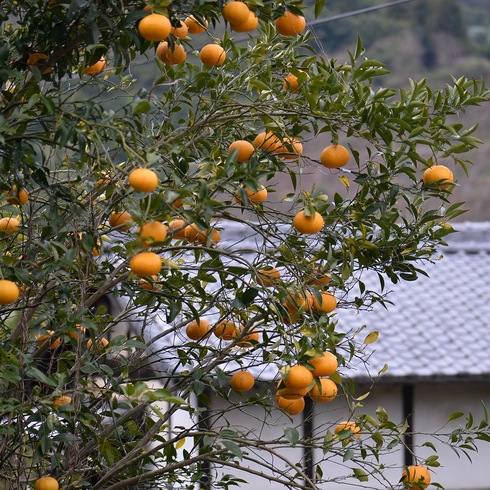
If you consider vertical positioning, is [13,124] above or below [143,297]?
above

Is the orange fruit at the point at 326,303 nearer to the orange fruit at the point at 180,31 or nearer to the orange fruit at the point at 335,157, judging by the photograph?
the orange fruit at the point at 335,157

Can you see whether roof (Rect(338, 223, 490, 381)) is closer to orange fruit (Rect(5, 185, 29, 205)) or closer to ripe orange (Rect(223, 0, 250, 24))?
orange fruit (Rect(5, 185, 29, 205))

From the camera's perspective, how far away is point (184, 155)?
2.23 meters

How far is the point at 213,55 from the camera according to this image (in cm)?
229

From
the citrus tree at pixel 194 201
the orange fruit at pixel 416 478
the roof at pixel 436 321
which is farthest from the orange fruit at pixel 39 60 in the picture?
the roof at pixel 436 321

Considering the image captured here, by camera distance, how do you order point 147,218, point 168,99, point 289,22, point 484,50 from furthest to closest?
point 484,50, point 168,99, point 289,22, point 147,218

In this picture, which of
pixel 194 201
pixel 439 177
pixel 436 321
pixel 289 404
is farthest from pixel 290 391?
pixel 436 321

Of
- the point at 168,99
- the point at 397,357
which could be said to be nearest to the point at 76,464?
the point at 168,99

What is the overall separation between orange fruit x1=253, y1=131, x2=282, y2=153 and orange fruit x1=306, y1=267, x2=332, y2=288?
12.8 inches

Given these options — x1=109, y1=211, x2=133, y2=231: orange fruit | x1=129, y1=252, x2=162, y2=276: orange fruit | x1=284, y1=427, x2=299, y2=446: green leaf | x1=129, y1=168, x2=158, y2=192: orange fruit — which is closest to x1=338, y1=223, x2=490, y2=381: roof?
x1=109, y1=211, x2=133, y2=231: orange fruit

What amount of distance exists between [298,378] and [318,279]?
38cm

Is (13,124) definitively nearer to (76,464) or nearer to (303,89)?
(303,89)

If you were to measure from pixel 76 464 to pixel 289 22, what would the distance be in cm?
120

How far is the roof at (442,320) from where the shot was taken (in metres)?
6.41
